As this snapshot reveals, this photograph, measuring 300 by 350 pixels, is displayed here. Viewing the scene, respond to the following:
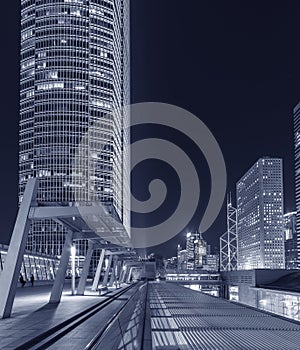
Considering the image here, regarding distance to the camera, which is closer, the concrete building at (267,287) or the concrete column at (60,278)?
the concrete column at (60,278)

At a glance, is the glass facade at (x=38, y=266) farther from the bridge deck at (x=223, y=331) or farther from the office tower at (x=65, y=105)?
the office tower at (x=65, y=105)

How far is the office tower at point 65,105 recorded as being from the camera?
136 metres

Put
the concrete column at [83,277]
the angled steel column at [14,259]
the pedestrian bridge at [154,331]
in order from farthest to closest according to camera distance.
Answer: the concrete column at [83,277]
the angled steel column at [14,259]
the pedestrian bridge at [154,331]

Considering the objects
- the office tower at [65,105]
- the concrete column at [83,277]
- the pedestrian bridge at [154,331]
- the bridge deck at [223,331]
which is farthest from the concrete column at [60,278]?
the office tower at [65,105]

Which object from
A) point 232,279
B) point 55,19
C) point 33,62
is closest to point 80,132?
point 33,62

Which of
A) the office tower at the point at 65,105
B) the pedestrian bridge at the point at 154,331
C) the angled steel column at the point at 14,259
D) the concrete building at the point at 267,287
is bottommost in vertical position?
the concrete building at the point at 267,287

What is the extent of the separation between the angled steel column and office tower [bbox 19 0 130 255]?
378 feet

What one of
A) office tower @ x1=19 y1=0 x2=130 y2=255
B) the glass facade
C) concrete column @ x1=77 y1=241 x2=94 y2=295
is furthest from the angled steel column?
office tower @ x1=19 y1=0 x2=130 y2=255

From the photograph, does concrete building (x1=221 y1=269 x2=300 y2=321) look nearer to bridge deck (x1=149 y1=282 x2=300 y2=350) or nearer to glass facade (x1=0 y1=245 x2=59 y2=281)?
glass facade (x1=0 y1=245 x2=59 y2=281)

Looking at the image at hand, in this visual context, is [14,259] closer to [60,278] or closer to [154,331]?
[154,331]

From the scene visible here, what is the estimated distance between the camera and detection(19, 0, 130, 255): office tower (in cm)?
13550

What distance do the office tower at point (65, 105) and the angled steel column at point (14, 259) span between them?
115m

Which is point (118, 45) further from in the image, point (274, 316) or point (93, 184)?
point (274, 316)

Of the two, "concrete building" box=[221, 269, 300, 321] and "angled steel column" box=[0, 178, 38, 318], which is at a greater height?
"angled steel column" box=[0, 178, 38, 318]
